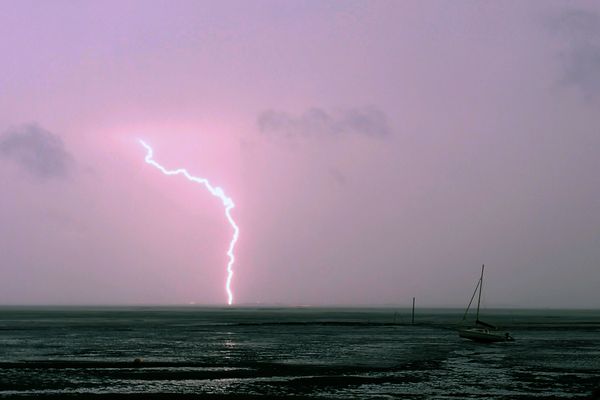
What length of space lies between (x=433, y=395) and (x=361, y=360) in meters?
21.6

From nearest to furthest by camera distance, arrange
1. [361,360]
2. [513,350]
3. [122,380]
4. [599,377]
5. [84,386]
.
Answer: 1. [84,386]
2. [122,380]
3. [599,377]
4. [361,360]
5. [513,350]

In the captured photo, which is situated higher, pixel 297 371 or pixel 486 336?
pixel 486 336

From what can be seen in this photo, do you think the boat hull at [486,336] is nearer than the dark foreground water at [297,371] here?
No

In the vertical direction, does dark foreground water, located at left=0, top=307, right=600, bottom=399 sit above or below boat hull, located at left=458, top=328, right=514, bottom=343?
below

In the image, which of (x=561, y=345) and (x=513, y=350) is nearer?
(x=513, y=350)

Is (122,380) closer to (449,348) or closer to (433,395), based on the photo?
(433,395)

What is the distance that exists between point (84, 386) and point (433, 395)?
2015 centimetres

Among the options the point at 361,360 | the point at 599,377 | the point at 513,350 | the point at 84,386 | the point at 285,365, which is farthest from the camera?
the point at 513,350

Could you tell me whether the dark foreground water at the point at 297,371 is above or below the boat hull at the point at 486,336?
below

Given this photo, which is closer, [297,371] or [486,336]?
[297,371]

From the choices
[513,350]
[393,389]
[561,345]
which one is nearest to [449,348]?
[513,350]

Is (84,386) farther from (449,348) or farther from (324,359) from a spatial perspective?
(449,348)

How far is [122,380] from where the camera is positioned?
156 ft

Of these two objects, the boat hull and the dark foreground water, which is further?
the boat hull
